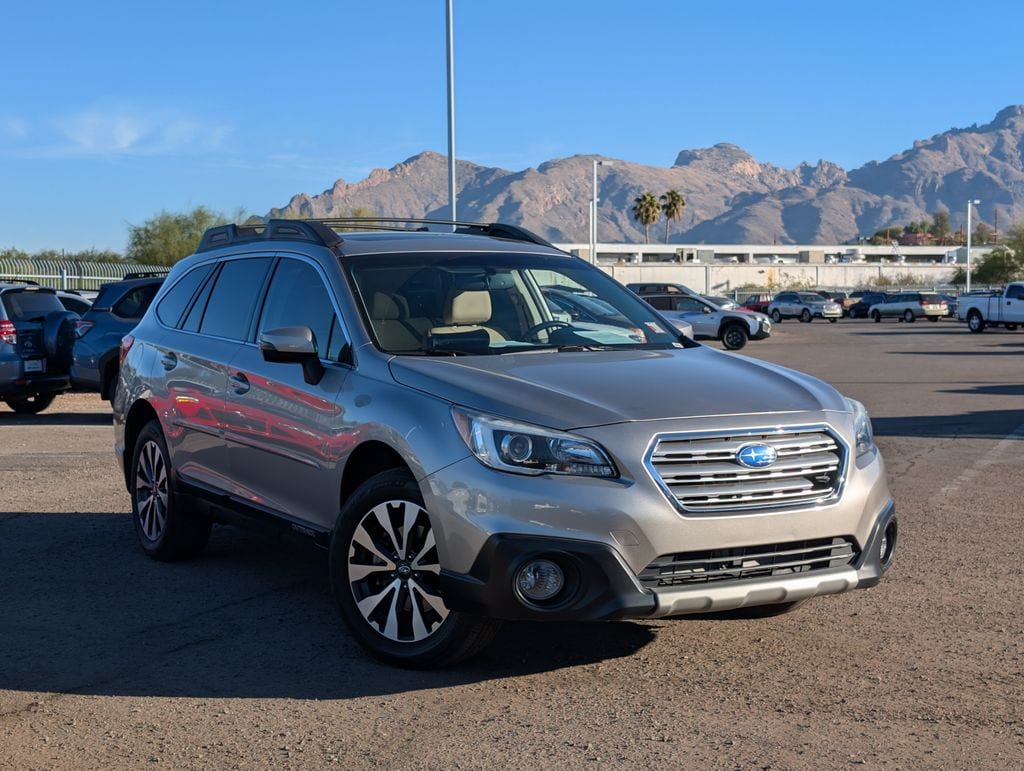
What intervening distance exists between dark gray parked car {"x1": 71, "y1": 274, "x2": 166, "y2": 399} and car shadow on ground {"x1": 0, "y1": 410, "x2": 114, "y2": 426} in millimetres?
432

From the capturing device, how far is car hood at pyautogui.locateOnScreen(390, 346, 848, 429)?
5.03 meters

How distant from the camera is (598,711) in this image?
4.82 meters

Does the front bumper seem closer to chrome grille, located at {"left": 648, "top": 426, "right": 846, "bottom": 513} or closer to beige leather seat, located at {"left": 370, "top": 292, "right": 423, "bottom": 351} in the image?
chrome grille, located at {"left": 648, "top": 426, "right": 846, "bottom": 513}

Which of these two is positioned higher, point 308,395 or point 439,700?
point 308,395

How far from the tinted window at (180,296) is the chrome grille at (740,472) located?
3.82 metres

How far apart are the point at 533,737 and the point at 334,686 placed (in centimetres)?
101

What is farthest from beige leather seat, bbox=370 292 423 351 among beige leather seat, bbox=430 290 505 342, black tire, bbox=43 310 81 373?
black tire, bbox=43 310 81 373

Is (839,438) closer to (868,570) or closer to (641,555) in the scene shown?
(868,570)

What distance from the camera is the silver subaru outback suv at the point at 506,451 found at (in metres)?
4.86

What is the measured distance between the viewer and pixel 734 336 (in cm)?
3831

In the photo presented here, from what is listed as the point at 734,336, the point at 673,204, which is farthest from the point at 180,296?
the point at 673,204

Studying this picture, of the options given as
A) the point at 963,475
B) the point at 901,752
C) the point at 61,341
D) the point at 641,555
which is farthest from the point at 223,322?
the point at 61,341

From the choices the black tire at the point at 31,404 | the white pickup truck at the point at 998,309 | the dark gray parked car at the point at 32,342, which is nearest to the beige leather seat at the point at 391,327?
the dark gray parked car at the point at 32,342

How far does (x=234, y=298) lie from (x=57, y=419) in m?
10.9
